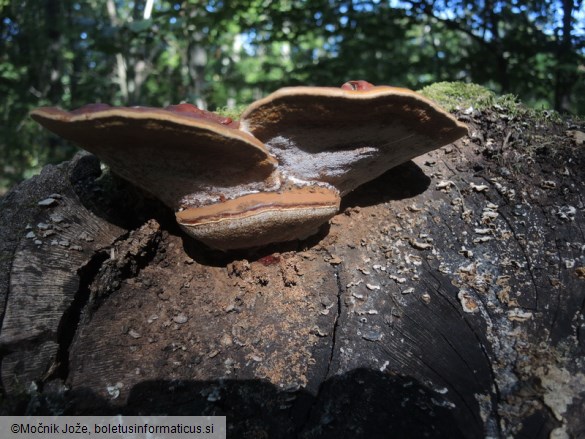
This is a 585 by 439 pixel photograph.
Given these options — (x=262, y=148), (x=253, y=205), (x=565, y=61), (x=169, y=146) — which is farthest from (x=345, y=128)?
(x=565, y=61)

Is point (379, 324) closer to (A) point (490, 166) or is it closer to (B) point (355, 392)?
(B) point (355, 392)

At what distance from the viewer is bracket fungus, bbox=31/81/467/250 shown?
1383 mm

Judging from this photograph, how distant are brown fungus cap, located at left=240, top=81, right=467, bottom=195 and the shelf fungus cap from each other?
14cm

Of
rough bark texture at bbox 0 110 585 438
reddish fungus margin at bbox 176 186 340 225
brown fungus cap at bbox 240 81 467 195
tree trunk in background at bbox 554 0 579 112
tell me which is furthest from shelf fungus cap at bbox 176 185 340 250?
tree trunk in background at bbox 554 0 579 112

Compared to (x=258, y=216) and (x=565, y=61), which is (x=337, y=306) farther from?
(x=565, y=61)

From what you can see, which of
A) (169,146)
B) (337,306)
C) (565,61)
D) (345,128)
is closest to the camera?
(169,146)

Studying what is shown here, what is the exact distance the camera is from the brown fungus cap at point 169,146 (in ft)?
4.34

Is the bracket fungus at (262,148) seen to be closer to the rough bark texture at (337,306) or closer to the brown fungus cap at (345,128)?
the brown fungus cap at (345,128)

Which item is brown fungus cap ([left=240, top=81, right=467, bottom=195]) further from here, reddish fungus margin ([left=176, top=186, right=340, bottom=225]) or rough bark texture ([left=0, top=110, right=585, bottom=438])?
rough bark texture ([left=0, top=110, right=585, bottom=438])

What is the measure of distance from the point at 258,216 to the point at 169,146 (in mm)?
448

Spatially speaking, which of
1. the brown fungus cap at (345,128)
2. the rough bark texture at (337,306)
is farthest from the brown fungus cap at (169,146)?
the rough bark texture at (337,306)

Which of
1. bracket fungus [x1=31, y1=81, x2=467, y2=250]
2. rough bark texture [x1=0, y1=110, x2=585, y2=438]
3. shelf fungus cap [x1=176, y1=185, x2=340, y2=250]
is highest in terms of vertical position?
bracket fungus [x1=31, y1=81, x2=467, y2=250]

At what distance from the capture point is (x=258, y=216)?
1.66m

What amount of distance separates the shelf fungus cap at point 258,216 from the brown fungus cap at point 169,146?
0.31 ft
